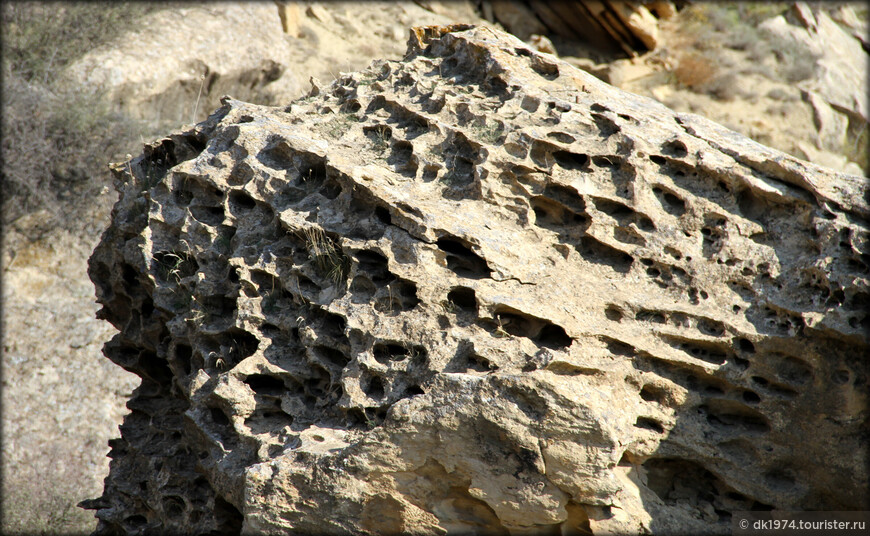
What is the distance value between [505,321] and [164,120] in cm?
958

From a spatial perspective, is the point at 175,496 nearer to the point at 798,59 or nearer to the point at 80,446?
the point at 80,446

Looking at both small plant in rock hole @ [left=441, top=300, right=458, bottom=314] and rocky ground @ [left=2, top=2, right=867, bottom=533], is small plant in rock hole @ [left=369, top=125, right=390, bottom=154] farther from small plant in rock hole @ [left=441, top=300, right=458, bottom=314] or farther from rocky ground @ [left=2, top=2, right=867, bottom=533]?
rocky ground @ [left=2, top=2, right=867, bottom=533]

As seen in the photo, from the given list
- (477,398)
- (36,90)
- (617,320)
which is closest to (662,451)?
(617,320)

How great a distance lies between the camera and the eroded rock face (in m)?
3.70

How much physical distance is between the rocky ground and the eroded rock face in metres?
4.44

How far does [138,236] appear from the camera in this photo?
5.01m

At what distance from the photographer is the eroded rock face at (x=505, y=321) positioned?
370 cm

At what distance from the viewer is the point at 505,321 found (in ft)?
13.0

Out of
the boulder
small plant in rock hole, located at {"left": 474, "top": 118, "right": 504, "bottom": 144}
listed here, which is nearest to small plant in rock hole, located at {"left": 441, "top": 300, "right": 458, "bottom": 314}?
small plant in rock hole, located at {"left": 474, "top": 118, "right": 504, "bottom": 144}

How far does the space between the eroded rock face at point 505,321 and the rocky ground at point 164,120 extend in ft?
14.6

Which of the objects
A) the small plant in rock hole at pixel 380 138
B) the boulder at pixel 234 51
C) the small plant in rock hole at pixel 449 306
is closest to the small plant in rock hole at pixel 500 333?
the small plant in rock hole at pixel 449 306

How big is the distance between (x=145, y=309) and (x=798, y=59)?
14286mm

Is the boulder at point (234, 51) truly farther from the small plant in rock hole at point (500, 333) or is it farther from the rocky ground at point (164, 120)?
the small plant in rock hole at point (500, 333)

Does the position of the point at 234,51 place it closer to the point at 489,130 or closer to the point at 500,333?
the point at 489,130
